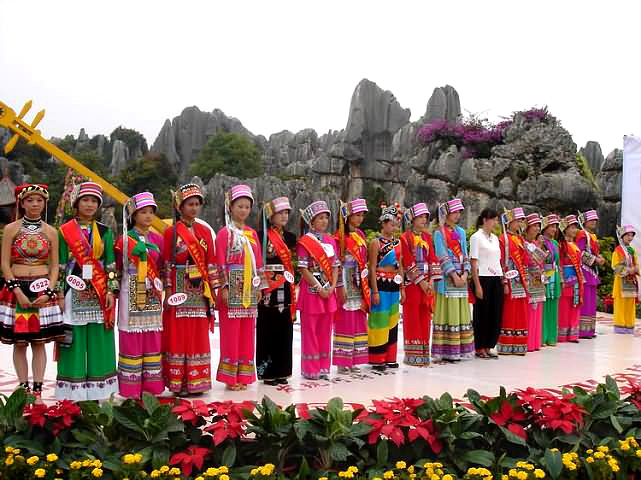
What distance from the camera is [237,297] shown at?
4.69m

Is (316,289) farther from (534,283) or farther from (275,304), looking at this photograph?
(534,283)

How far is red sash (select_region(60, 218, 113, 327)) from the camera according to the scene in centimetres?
410

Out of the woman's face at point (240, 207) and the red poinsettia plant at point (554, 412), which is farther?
the woman's face at point (240, 207)

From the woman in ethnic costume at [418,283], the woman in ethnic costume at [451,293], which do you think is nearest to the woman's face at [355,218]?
the woman in ethnic costume at [418,283]

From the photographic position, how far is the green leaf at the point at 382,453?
2852 millimetres

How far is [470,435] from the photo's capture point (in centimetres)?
290

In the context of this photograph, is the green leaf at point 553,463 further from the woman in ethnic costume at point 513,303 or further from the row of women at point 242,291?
the woman in ethnic costume at point 513,303

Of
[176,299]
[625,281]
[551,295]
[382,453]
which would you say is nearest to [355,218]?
[176,299]

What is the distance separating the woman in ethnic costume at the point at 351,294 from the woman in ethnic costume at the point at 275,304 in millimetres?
552

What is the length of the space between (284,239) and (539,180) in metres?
16.0

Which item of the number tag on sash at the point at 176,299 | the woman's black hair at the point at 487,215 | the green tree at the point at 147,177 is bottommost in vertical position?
the number tag on sash at the point at 176,299

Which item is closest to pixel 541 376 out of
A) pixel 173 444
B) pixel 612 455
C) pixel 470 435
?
pixel 612 455

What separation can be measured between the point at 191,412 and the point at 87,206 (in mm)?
1840

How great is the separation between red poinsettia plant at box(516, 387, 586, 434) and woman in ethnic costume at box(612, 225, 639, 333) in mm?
5498
